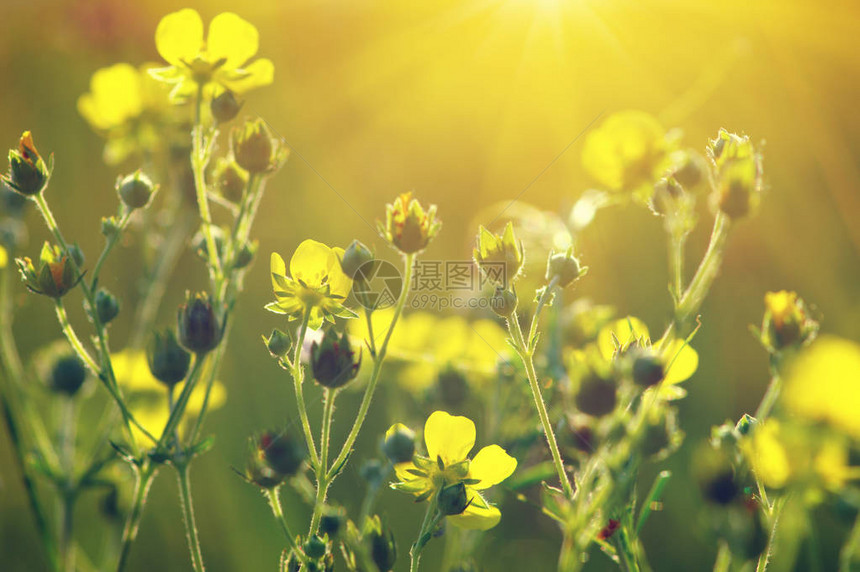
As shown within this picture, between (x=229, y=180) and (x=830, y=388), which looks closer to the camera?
(x=830, y=388)

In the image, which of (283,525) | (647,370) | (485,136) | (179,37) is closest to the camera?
(647,370)

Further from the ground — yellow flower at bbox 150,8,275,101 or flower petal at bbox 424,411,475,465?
yellow flower at bbox 150,8,275,101

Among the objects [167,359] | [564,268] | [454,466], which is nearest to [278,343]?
[167,359]

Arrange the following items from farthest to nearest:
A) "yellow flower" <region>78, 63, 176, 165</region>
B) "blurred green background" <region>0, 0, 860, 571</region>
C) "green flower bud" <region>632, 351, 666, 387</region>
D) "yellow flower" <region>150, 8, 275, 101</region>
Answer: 1. "blurred green background" <region>0, 0, 860, 571</region>
2. "yellow flower" <region>78, 63, 176, 165</region>
3. "yellow flower" <region>150, 8, 275, 101</region>
4. "green flower bud" <region>632, 351, 666, 387</region>

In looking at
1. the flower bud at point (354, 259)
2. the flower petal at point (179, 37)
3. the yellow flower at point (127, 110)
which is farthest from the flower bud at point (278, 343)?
the yellow flower at point (127, 110)

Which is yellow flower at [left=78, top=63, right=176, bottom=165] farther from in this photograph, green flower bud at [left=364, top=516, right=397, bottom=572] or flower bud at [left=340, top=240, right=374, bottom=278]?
green flower bud at [left=364, top=516, right=397, bottom=572]

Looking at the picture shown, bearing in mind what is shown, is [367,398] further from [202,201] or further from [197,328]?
[202,201]

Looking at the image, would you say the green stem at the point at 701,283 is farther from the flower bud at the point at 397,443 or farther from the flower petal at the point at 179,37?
the flower petal at the point at 179,37

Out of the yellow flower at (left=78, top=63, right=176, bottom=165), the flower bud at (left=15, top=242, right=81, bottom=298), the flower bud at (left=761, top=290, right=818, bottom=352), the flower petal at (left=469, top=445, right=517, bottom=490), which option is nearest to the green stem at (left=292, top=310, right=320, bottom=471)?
the flower petal at (left=469, top=445, right=517, bottom=490)
